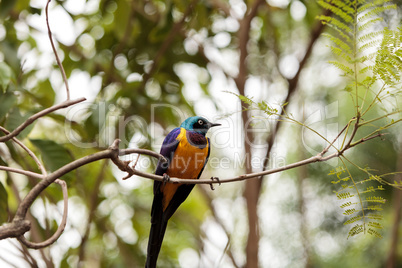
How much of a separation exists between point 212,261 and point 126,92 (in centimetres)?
202

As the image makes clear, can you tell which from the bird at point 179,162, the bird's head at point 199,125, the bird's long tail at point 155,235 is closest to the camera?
the bird's long tail at point 155,235

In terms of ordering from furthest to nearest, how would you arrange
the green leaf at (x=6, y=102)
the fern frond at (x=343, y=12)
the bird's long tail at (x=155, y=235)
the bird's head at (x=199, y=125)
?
1. the bird's head at (x=199, y=125)
2. the green leaf at (x=6, y=102)
3. the bird's long tail at (x=155, y=235)
4. the fern frond at (x=343, y=12)

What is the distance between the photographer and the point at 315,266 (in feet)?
17.7

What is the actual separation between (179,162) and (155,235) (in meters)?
0.70

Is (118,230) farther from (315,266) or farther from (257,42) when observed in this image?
(257,42)

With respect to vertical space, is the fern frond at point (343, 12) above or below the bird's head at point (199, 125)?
below

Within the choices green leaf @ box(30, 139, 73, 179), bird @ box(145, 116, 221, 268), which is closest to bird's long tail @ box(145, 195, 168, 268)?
bird @ box(145, 116, 221, 268)

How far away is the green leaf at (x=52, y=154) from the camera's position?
313 centimetres

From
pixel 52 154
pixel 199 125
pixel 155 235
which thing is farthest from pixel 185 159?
pixel 52 154

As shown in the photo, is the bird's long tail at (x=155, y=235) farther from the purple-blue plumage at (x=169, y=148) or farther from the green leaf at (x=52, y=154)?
the green leaf at (x=52, y=154)

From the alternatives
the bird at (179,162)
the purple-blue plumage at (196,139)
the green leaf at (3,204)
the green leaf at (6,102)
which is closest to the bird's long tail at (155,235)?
the bird at (179,162)

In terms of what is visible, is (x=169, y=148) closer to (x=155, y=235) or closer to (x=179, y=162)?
(x=179, y=162)

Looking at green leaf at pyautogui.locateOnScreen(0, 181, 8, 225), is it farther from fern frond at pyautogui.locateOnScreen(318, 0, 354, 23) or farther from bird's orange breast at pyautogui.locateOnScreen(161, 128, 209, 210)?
fern frond at pyautogui.locateOnScreen(318, 0, 354, 23)

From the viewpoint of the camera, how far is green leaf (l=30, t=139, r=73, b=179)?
3129 mm
